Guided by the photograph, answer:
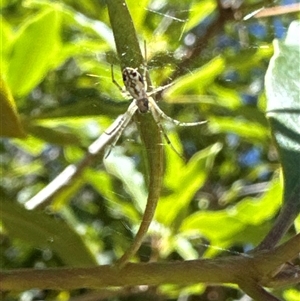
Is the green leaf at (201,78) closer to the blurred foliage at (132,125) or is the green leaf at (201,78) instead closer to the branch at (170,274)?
the blurred foliage at (132,125)

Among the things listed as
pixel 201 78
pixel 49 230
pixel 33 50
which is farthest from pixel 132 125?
pixel 201 78

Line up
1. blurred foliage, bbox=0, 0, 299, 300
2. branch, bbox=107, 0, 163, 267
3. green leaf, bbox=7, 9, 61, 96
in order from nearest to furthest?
branch, bbox=107, 0, 163, 267 < blurred foliage, bbox=0, 0, 299, 300 < green leaf, bbox=7, 9, 61, 96

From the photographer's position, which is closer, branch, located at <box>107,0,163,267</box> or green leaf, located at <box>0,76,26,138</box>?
branch, located at <box>107,0,163,267</box>

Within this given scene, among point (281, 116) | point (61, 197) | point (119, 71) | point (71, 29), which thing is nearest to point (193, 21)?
point (71, 29)

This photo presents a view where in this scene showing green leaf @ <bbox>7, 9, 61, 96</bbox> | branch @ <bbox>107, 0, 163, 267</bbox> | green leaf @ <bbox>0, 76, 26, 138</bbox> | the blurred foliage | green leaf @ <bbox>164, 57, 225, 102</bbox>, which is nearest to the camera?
branch @ <bbox>107, 0, 163, 267</bbox>

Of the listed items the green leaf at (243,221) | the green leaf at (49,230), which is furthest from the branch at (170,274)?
the green leaf at (243,221)

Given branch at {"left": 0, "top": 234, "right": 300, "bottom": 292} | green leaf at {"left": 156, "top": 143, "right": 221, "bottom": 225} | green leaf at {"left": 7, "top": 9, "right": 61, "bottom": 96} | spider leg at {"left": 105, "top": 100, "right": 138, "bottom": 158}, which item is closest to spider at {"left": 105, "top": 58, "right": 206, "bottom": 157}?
spider leg at {"left": 105, "top": 100, "right": 138, "bottom": 158}

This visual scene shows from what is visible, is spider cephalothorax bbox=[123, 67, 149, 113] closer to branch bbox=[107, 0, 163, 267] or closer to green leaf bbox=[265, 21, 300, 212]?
branch bbox=[107, 0, 163, 267]
